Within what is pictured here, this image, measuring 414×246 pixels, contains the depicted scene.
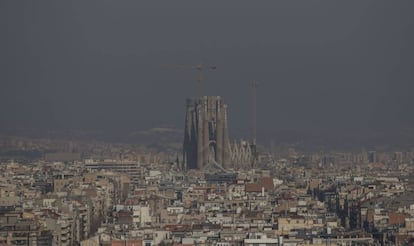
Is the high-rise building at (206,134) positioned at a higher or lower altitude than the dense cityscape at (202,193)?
higher

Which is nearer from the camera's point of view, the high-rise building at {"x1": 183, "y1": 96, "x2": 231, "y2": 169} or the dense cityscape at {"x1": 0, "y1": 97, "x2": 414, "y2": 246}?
the dense cityscape at {"x1": 0, "y1": 97, "x2": 414, "y2": 246}

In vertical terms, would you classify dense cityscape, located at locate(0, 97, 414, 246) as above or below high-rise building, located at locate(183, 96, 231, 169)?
below

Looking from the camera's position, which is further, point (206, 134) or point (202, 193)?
point (206, 134)

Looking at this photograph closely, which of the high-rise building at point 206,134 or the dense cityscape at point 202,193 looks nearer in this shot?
the dense cityscape at point 202,193

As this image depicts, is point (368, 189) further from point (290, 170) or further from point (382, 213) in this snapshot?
point (290, 170)

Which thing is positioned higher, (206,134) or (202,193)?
(206,134)

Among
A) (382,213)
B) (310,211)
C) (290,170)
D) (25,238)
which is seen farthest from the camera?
(290,170)

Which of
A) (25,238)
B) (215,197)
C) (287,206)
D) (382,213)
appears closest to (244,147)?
(215,197)

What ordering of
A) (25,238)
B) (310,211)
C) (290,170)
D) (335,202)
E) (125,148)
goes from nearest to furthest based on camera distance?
(25,238) < (310,211) < (335,202) < (290,170) < (125,148)
